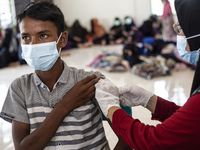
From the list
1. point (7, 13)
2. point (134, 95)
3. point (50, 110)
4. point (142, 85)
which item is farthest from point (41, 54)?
point (7, 13)

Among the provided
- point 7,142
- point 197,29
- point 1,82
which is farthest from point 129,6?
point 197,29

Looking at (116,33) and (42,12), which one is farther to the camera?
(116,33)

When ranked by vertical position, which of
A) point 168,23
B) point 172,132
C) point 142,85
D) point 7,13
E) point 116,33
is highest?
point 7,13

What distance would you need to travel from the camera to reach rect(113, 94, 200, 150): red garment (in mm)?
1118

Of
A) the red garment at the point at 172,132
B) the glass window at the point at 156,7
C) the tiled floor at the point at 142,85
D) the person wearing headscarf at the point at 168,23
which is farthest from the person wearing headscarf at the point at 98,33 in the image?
the red garment at the point at 172,132

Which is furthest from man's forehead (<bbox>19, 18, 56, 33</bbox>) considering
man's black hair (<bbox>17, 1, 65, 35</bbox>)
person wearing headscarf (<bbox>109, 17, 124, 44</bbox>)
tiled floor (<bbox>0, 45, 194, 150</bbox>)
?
person wearing headscarf (<bbox>109, 17, 124, 44</bbox>)

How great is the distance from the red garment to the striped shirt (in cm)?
29

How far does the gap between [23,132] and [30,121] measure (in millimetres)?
69

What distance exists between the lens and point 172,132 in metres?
1.14

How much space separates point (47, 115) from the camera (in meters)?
1.45

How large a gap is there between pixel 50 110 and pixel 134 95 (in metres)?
0.53

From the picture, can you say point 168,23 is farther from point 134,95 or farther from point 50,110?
point 50,110

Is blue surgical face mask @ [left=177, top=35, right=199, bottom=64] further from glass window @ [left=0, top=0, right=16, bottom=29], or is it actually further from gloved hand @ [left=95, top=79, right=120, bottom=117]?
glass window @ [left=0, top=0, right=16, bottom=29]

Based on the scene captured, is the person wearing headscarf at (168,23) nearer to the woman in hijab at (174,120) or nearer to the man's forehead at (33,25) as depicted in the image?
the woman in hijab at (174,120)
